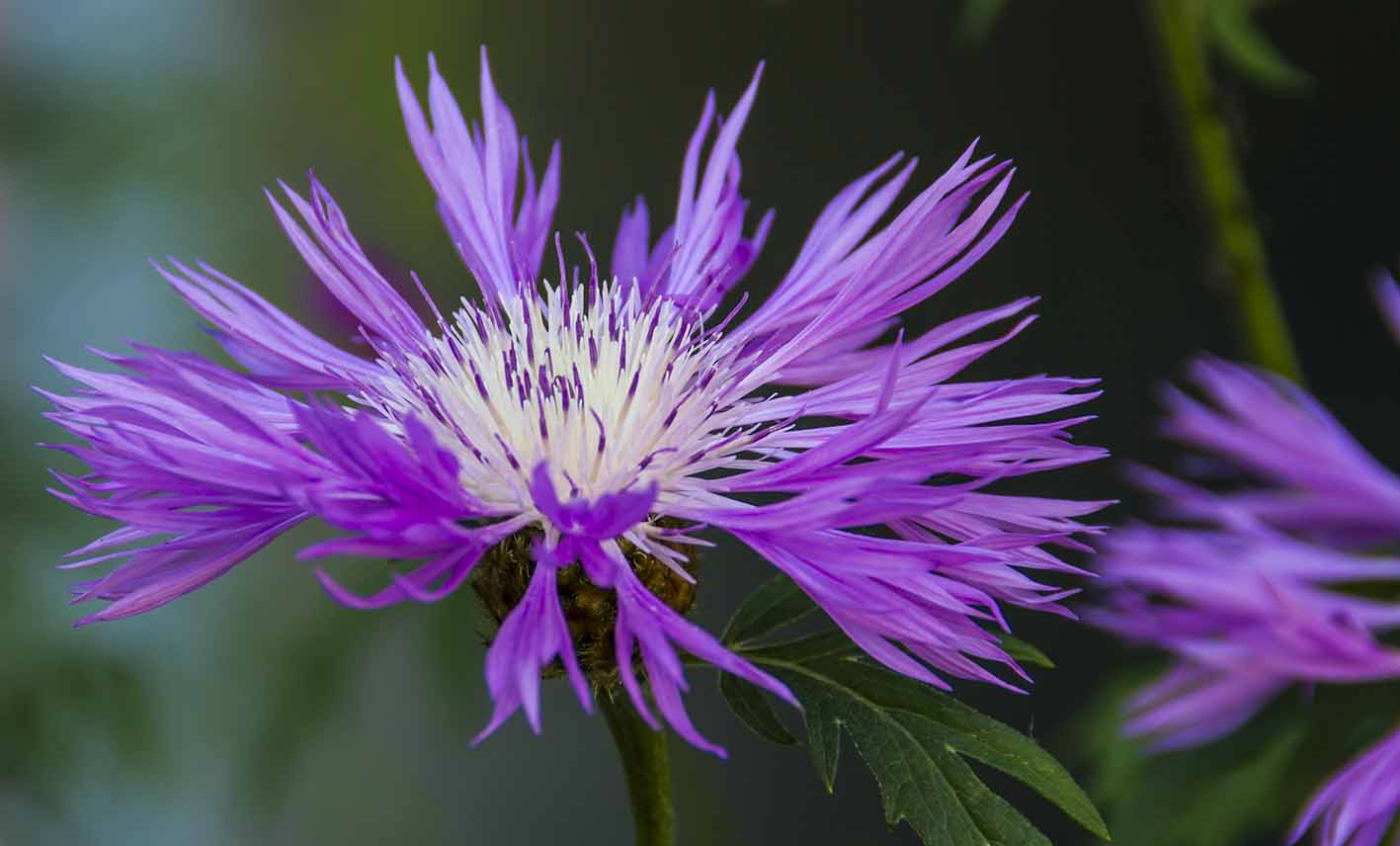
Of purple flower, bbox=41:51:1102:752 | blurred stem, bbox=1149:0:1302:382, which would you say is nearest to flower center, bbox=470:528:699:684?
purple flower, bbox=41:51:1102:752

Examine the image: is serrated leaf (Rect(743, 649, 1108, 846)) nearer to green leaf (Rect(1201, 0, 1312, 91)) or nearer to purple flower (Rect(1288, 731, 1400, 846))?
purple flower (Rect(1288, 731, 1400, 846))

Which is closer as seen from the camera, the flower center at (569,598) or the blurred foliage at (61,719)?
the flower center at (569,598)

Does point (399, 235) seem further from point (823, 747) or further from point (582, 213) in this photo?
point (823, 747)

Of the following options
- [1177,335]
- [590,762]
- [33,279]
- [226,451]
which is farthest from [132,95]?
[226,451]

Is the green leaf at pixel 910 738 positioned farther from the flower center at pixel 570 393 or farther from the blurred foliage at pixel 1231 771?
the blurred foliage at pixel 1231 771

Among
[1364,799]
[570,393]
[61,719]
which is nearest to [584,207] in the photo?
[61,719]

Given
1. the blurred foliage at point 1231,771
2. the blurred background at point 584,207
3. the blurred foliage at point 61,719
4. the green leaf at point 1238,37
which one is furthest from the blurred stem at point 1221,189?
the blurred foliage at point 61,719
